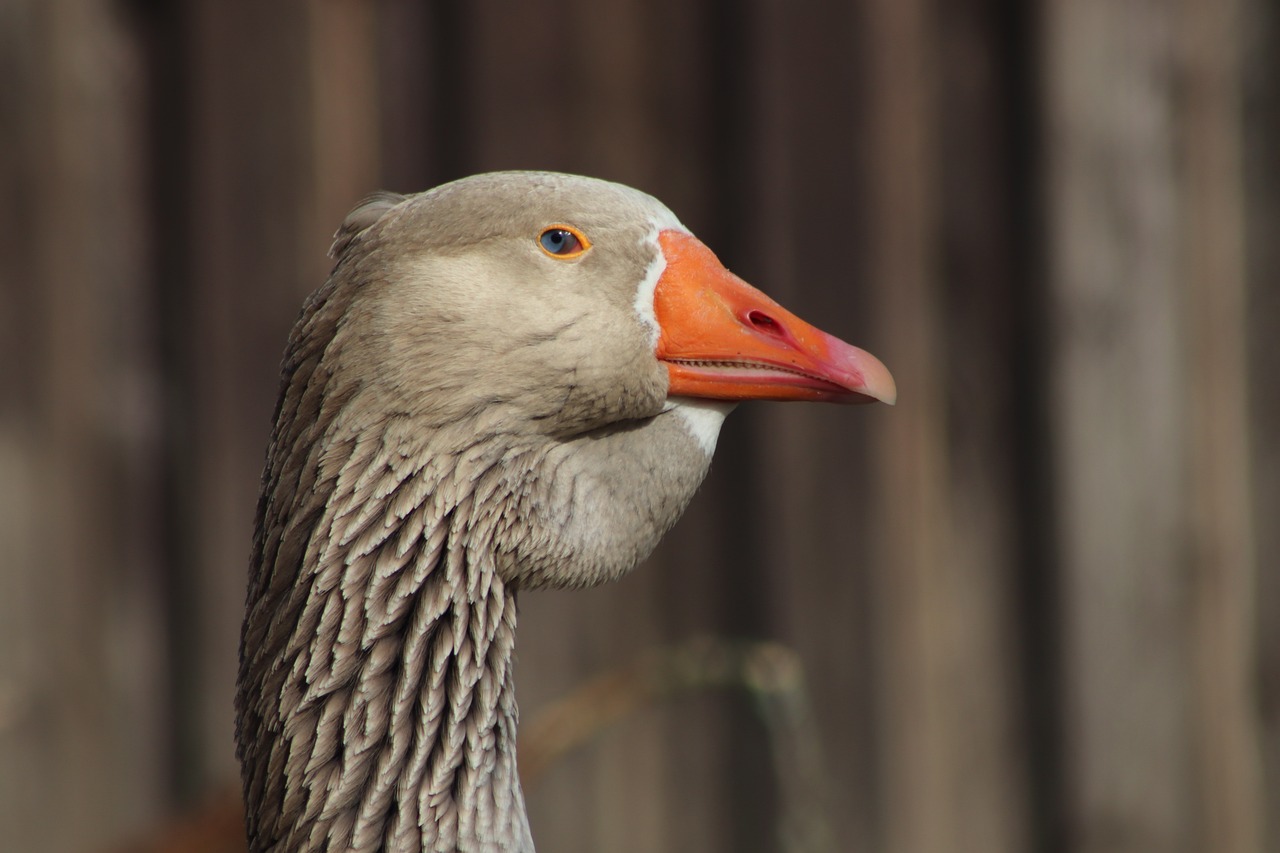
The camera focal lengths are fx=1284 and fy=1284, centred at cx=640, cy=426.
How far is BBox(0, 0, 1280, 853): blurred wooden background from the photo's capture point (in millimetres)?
3877

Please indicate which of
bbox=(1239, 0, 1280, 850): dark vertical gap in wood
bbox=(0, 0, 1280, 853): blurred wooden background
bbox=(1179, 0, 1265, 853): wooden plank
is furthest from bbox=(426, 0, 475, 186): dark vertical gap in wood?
bbox=(1239, 0, 1280, 850): dark vertical gap in wood

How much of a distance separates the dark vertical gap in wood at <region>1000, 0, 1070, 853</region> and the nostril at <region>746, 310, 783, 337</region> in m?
2.11

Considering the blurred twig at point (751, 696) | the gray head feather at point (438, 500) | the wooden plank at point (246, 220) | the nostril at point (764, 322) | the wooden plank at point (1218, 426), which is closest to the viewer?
the gray head feather at point (438, 500)

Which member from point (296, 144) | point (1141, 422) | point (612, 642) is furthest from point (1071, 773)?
point (296, 144)

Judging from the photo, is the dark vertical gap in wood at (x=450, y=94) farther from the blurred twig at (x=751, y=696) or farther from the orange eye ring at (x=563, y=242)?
the orange eye ring at (x=563, y=242)

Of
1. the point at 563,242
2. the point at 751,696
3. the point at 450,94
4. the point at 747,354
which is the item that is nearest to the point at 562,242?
the point at 563,242

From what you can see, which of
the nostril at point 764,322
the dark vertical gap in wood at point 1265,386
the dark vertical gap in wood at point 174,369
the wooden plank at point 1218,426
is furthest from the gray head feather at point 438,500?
the dark vertical gap in wood at point 1265,386

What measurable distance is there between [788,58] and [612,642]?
6.17 feet

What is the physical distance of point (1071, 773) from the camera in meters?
3.98

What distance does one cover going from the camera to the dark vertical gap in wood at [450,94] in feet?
12.9

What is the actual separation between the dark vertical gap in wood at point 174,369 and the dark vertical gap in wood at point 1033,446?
258 cm

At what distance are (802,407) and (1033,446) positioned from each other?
30.0 inches

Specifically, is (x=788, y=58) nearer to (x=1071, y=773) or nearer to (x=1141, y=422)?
(x=1141, y=422)

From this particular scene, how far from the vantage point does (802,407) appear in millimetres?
3932
